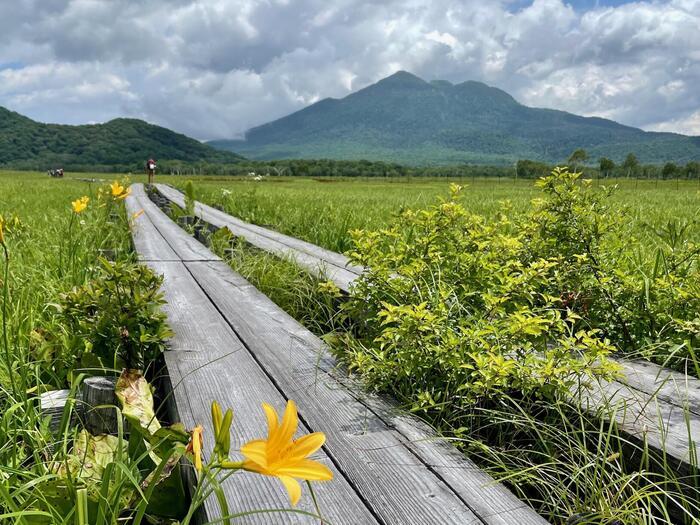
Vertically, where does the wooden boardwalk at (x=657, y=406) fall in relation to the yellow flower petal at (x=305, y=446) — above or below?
below

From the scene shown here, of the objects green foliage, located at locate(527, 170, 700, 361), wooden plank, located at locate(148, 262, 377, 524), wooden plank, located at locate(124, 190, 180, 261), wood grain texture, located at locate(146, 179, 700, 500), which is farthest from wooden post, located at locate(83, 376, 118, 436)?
wooden plank, located at locate(124, 190, 180, 261)

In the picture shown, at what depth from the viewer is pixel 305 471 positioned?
1.99 ft

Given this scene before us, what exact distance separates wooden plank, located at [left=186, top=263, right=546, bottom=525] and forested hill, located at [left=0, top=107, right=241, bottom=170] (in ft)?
386

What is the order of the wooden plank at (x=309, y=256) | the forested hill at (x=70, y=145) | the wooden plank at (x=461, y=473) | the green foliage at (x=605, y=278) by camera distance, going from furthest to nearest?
the forested hill at (x=70, y=145)
the wooden plank at (x=309, y=256)
the green foliage at (x=605, y=278)
the wooden plank at (x=461, y=473)

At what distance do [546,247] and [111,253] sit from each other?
310 centimetres

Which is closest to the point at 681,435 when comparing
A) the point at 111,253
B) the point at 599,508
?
the point at 599,508

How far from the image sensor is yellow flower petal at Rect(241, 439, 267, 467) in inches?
22.7

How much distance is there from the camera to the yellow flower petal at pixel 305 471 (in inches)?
23.0

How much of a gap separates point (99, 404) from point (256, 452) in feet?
3.92

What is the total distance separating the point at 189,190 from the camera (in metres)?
6.80

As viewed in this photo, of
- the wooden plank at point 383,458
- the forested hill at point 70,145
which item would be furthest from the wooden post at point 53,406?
the forested hill at point 70,145

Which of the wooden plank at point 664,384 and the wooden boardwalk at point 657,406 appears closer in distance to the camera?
the wooden boardwalk at point 657,406

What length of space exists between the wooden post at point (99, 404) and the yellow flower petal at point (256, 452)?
3.73ft

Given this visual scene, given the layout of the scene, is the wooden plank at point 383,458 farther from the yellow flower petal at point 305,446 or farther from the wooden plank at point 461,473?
the yellow flower petal at point 305,446
